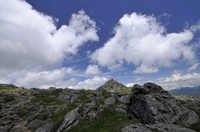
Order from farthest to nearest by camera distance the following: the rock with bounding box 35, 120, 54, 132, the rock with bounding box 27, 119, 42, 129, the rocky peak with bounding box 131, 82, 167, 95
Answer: the rocky peak with bounding box 131, 82, 167, 95 → the rock with bounding box 27, 119, 42, 129 → the rock with bounding box 35, 120, 54, 132

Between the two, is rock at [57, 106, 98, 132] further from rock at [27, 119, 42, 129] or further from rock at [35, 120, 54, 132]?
rock at [27, 119, 42, 129]

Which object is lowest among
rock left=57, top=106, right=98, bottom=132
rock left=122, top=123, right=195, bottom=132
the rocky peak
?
rock left=122, top=123, right=195, bottom=132

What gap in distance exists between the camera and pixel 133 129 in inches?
1328

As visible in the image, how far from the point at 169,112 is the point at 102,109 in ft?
63.8

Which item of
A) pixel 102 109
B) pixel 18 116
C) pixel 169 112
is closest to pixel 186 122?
pixel 169 112

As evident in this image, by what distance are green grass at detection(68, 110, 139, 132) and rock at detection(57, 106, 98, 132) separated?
1601mm

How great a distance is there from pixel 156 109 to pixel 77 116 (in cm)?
2197

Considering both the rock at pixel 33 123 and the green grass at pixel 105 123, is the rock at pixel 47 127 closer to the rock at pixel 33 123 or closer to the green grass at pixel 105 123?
the rock at pixel 33 123

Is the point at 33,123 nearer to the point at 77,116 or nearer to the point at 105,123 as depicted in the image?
the point at 77,116

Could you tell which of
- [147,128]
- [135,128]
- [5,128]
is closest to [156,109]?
[147,128]

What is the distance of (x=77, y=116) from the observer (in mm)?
43594

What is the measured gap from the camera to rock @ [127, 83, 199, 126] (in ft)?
145

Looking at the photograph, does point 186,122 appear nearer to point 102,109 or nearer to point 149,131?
point 149,131

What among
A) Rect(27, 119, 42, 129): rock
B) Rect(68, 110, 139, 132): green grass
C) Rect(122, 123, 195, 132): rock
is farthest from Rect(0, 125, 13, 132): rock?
Rect(122, 123, 195, 132): rock
